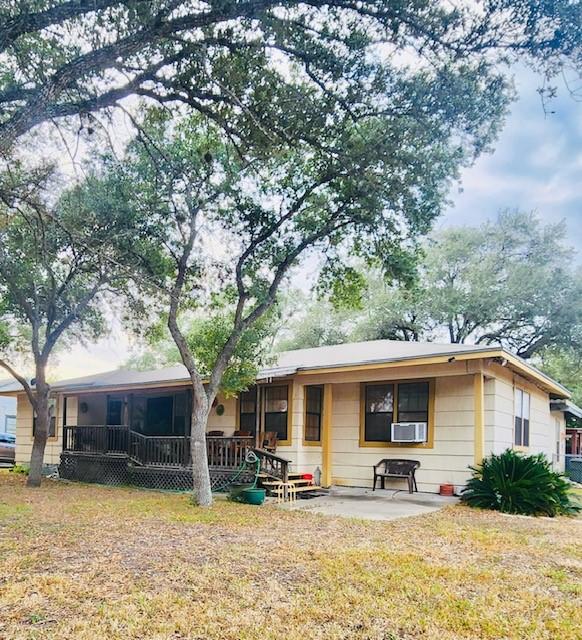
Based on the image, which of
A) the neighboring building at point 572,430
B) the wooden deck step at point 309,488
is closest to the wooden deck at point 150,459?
the wooden deck step at point 309,488

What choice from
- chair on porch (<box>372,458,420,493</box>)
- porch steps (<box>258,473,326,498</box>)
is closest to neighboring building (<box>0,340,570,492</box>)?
chair on porch (<box>372,458,420,493</box>)

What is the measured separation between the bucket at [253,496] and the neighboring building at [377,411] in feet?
5.83

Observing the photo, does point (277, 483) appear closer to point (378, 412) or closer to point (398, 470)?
point (398, 470)

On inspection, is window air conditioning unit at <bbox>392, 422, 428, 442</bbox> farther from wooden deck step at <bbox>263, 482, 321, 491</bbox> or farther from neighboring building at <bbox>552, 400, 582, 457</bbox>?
neighboring building at <bbox>552, 400, 582, 457</bbox>

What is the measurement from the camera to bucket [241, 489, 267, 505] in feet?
32.0

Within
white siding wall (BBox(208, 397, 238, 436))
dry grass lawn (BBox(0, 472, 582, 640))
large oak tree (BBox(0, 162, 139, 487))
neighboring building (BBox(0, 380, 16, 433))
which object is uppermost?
large oak tree (BBox(0, 162, 139, 487))

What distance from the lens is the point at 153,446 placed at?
42.8 feet

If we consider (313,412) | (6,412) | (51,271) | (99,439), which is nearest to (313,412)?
(313,412)

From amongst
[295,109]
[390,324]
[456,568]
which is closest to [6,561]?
[456,568]

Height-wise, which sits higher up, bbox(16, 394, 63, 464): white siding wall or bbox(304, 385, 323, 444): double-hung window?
bbox(304, 385, 323, 444): double-hung window

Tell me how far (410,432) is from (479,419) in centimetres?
136

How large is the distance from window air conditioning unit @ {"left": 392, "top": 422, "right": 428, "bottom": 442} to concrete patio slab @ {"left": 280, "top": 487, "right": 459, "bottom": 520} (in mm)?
988

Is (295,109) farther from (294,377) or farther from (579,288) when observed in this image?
(579,288)

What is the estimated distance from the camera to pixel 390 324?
960 inches
